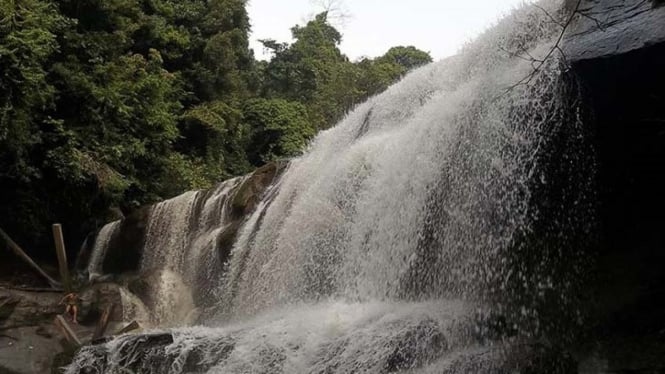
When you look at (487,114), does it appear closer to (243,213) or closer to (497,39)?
(497,39)

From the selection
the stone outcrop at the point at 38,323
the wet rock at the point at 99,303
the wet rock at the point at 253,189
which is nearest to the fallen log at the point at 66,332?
the stone outcrop at the point at 38,323

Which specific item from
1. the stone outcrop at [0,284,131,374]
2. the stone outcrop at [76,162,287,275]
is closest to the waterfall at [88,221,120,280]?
the stone outcrop at [76,162,287,275]

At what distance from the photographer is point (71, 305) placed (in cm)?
1123

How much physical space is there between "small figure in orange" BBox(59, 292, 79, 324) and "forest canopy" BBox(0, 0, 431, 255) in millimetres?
3067

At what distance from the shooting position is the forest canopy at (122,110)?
1285 cm

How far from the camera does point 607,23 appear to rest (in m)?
5.89

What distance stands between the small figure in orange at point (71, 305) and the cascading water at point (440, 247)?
3.45m

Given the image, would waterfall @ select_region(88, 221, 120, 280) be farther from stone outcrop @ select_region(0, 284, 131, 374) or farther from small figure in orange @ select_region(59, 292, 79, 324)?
small figure in orange @ select_region(59, 292, 79, 324)

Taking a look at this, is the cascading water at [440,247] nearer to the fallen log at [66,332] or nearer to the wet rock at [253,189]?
the fallen log at [66,332]

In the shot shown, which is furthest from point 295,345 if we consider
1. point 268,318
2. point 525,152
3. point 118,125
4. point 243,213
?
point 118,125

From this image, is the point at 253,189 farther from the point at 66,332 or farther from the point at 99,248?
the point at 99,248

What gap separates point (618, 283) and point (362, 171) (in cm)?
413

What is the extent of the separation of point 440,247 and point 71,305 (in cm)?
746

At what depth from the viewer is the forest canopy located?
1285cm
